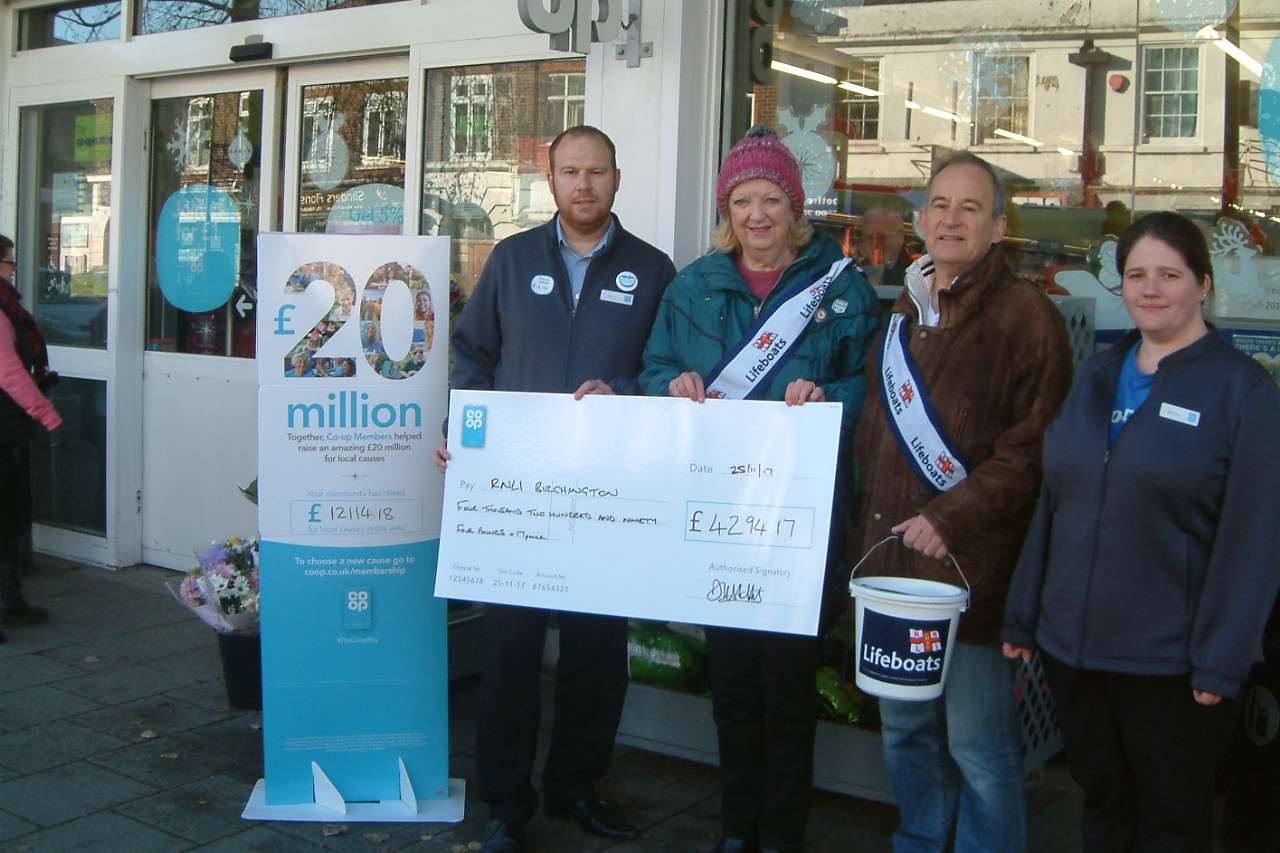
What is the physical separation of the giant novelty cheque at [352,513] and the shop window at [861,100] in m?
1.75

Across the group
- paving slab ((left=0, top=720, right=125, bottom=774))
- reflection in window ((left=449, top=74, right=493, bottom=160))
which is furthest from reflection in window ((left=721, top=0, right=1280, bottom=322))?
paving slab ((left=0, top=720, right=125, bottom=774))

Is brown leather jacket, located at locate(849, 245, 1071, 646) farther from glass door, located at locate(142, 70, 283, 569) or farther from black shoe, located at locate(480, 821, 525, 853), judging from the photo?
glass door, located at locate(142, 70, 283, 569)

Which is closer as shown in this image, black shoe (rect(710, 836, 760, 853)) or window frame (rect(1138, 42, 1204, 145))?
black shoe (rect(710, 836, 760, 853))

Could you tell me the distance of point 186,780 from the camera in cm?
428

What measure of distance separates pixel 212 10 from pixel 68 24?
1.21 meters

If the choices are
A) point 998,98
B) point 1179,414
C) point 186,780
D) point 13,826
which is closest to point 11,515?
point 186,780

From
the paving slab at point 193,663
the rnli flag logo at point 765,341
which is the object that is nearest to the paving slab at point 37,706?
the paving slab at point 193,663

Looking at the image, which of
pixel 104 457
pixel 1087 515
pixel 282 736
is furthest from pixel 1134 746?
pixel 104 457

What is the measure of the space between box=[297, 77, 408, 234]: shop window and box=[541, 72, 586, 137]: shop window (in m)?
0.93

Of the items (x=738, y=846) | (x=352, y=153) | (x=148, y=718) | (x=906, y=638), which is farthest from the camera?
(x=352, y=153)

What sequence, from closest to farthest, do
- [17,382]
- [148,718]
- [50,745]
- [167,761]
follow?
[167,761] < [50,745] < [148,718] < [17,382]

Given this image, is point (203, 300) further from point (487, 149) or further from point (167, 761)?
point (167, 761)

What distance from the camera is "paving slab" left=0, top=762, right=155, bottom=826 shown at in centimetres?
399
